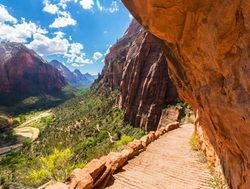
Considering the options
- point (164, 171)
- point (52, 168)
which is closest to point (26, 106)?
point (52, 168)

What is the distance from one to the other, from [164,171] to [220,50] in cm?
899

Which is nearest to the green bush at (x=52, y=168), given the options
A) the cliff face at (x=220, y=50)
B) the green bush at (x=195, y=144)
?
the green bush at (x=195, y=144)

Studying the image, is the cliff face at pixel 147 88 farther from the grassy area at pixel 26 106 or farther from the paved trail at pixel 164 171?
the grassy area at pixel 26 106

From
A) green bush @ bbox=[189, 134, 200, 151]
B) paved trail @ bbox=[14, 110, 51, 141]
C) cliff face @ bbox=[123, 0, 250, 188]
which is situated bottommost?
paved trail @ bbox=[14, 110, 51, 141]

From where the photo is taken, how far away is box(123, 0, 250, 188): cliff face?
5.64 m

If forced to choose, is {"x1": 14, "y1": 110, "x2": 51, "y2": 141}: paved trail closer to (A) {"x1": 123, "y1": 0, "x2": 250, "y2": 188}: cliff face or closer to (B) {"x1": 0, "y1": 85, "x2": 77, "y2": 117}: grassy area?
(B) {"x1": 0, "y1": 85, "x2": 77, "y2": 117}: grassy area

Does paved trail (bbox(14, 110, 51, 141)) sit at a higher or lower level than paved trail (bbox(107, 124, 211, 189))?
lower

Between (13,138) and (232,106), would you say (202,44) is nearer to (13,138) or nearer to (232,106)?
(232,106)

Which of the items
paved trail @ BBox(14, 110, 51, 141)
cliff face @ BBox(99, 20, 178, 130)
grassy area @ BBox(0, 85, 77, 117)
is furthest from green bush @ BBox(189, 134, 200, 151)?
grassy area @ BBox(0, 85, 77, 117)

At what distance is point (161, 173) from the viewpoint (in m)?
13.1

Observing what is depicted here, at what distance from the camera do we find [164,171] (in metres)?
13.4

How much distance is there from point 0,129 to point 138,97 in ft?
264

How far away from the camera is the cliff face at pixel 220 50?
5.64m

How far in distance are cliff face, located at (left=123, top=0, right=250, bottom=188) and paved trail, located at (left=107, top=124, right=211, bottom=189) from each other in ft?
14.5
